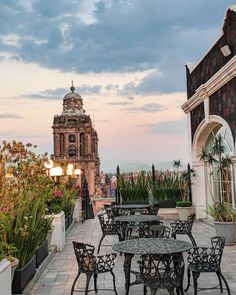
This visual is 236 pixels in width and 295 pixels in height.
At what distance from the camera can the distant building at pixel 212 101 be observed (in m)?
10.1

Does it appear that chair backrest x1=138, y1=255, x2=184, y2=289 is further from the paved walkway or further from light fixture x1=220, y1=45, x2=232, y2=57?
light fixture x1=220, y1=45, x2=232, y2=57

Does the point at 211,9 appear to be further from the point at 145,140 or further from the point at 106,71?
the point at 145,140

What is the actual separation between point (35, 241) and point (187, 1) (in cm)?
635

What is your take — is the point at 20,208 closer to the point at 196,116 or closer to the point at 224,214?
the point at 224,214

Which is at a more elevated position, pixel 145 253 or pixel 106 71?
pixel 106 71

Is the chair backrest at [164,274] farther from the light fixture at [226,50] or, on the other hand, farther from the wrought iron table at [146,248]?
the light fixture at [226,50]

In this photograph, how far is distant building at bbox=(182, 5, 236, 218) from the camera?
10.1 metres

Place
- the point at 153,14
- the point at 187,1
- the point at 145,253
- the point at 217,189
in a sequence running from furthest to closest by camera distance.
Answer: the point at 217,189
the point at 153,14
the point at 187,1
the point at 145,253

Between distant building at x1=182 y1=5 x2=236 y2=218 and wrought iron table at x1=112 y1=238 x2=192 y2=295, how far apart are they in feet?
15.8

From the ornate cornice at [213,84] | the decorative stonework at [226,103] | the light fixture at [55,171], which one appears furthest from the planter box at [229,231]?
the light fixture at [55,171]

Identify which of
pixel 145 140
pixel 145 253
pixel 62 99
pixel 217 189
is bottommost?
pixel 145 253

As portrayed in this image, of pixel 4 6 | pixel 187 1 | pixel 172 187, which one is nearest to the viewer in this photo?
pixel 4 6

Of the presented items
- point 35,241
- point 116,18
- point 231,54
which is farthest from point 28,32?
point 35,241

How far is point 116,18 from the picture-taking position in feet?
36.8
